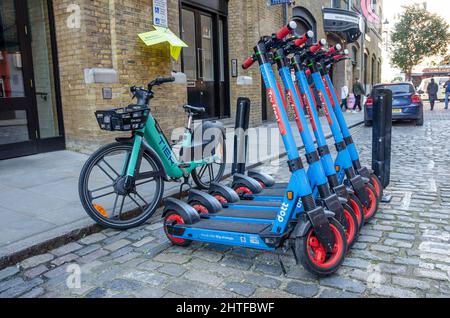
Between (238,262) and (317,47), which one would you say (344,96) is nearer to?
(317,47)

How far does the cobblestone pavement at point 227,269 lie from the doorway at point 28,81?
406 cm

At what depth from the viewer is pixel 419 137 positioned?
1121cm

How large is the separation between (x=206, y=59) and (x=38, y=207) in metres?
8.22

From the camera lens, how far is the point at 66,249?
3836 mm

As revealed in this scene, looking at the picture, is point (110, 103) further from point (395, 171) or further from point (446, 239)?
point (446, 239)

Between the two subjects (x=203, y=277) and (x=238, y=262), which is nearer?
(x=203, y=277)

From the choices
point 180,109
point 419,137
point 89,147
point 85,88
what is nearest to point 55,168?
point 89,147

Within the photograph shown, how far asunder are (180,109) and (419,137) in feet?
21.8

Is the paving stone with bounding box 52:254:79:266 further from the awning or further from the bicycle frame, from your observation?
the awning

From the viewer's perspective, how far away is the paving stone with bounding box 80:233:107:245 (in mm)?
4008

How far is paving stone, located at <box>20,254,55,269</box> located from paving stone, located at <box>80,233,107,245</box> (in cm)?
40

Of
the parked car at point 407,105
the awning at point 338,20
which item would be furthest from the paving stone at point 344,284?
the awning at point 338,20

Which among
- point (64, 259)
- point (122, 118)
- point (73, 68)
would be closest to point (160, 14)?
point (73, 68)

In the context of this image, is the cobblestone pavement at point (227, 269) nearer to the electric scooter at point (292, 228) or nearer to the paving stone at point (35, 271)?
the paving stone at point (35, 271)
